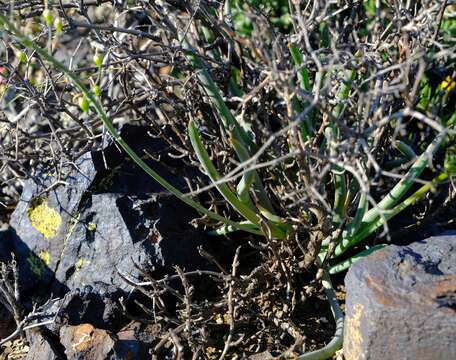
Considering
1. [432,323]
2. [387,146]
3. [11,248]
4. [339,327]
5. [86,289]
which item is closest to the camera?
[432,323]

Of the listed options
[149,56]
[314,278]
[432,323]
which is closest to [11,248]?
[149,56]

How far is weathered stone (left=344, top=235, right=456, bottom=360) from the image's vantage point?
192 cm

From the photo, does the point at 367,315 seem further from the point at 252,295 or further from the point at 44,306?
the point at 44,306

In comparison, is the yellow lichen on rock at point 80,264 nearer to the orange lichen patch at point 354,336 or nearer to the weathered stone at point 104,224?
the weathered stone at point 104,224

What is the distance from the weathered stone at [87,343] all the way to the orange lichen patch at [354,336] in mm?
768

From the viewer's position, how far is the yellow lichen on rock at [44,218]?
2775mm

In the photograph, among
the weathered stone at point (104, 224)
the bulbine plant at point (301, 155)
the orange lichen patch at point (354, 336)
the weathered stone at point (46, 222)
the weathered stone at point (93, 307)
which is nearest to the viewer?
the orange lichen patch at point (354, 336)

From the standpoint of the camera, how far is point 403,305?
6.39ft

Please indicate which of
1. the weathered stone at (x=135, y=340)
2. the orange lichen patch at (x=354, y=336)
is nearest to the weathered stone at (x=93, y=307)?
the weathered stone at (x=135, y=340)

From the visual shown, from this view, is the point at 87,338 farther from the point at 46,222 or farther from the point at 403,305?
the point at 403,305

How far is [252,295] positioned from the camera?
2.45m

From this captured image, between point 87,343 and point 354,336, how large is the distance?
88 centimetres

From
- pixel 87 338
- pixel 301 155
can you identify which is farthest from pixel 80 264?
pixel 301 155

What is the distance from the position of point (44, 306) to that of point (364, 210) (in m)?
1.21
